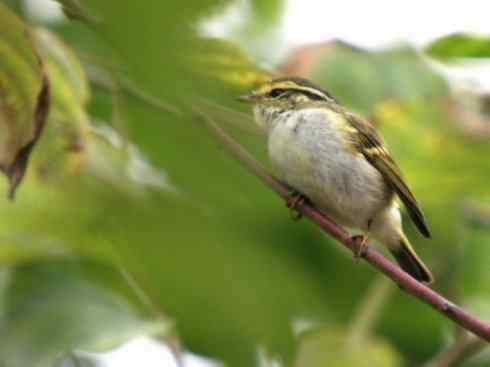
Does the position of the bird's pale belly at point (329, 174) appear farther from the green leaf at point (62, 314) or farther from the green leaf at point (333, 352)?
the green leaf at point (62, 314)

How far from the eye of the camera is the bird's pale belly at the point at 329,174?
292 centimetres

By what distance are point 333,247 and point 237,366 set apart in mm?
1616

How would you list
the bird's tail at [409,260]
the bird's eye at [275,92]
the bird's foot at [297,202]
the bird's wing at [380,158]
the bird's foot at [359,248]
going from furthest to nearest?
the bird's eye at [275,92] → the bird's tail at [409,260] → the bird's wing at [380,158] → the bird's foot at [297,202] → the bird's foot at [359,248]

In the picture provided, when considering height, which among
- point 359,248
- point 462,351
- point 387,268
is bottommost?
point 462,351

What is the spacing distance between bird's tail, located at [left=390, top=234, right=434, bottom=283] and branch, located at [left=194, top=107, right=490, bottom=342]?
142 cm

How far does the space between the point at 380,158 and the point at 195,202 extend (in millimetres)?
2271

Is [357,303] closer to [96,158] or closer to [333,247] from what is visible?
[333,247]

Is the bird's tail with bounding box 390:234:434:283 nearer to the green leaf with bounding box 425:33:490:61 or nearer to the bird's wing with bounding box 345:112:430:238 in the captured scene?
the bird's wing with bounding box 345:112:430:238

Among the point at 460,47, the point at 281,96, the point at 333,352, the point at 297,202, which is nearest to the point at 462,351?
the point at 333,352

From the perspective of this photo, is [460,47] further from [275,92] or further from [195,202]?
[275,92]

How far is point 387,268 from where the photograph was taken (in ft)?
4.97

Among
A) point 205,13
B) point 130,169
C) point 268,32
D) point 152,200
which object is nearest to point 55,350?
point 130,169

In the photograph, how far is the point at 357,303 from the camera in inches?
118

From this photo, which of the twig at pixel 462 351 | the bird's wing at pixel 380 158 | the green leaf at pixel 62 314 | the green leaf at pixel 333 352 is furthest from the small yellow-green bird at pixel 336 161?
the green leaf at pixel 62 314
